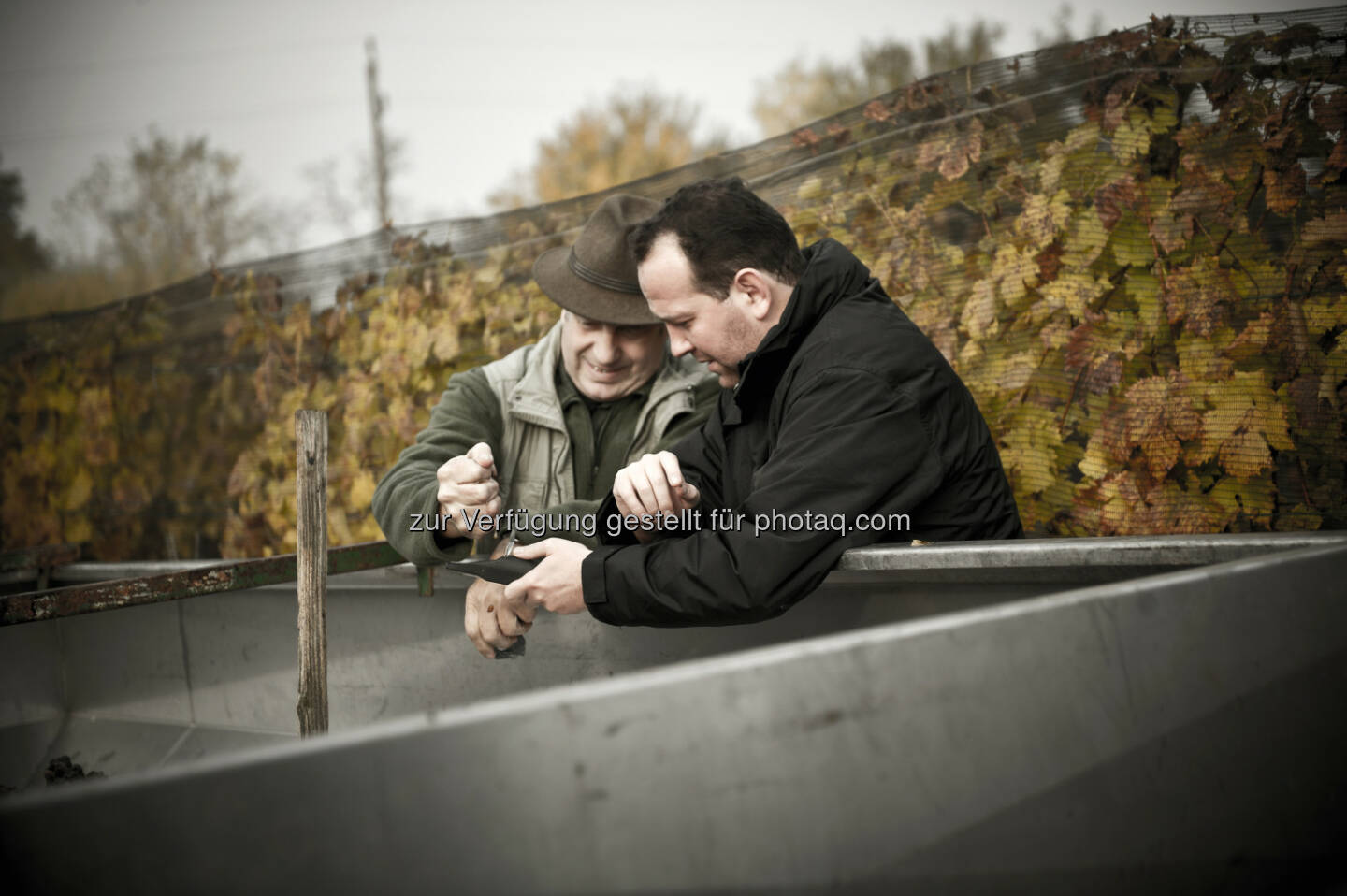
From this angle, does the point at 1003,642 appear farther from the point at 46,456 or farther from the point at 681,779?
the point at 46,456

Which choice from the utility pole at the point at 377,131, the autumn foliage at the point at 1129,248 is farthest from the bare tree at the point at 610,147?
the autumn foliage at the point at 1129,248

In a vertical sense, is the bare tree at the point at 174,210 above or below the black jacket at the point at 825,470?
above

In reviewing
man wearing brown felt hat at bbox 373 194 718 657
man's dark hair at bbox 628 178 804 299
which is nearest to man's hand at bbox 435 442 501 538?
man wearing brown felt hat at bbox 373 194 718 657

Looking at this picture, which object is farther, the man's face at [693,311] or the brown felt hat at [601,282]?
the brown felt hat at [601,282]

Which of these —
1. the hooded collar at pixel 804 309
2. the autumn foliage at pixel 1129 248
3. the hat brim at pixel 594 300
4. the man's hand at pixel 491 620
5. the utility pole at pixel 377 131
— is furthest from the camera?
the utility pole at pixel 377 131

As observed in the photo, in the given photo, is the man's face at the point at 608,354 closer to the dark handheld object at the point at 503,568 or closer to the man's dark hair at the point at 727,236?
the man's dark hair at the point at 727,236

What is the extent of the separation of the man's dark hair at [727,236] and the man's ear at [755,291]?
0.02m

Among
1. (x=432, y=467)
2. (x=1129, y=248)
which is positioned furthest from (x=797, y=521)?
(x=1129, y=248)

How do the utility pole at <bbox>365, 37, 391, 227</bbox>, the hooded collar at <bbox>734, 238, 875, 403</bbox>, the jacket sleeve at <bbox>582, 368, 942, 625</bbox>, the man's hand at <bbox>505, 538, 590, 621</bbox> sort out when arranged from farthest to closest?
the utility pole at <bbox>365, 37, 391, 227</bbox>, the hooded collar at <bbox>734, 238, 875, 403</bbox>, the man's hand at <bbox>505, 538, 590, 621</bbox>, the jacket sleeve at <bbox>582, 368, 942, 625</bbox>

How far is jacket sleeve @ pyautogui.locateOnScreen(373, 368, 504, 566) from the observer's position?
234 cm

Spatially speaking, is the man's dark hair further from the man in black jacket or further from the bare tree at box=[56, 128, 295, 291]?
the bare tree at box=[56, 128, 295, 291]

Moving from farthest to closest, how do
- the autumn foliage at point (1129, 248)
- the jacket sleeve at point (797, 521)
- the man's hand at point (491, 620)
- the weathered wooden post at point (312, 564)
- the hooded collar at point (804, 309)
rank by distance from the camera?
1. the autumn foliage at point (1129, 248)
2. the man's hand at point (491, 620)
3. the weathered wooden post at point (312, 564)
4. the hooded collar at point (804, 309)
5. the jacket sleeve at point (797, 521)

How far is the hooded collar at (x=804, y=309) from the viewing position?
76.5 inches

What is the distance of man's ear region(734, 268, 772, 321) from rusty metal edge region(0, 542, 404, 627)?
1.21m
